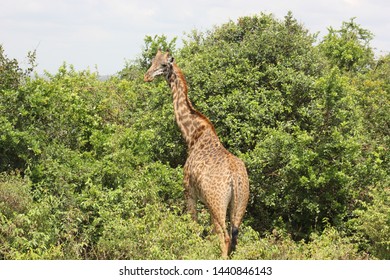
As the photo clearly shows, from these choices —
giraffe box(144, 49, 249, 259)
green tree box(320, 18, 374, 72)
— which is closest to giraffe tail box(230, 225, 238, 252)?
giraffe box(144, 49, 249, 259)

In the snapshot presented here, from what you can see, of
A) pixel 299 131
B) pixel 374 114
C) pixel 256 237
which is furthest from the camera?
pixel 374 114

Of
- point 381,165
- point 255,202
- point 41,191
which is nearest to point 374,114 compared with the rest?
point 381,165

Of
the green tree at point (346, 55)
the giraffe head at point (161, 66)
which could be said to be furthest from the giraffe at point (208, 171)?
the green tree at point (346, 55)

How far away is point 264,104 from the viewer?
1406 cm

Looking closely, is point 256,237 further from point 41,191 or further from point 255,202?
point 41,191

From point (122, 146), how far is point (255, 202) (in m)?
2.99

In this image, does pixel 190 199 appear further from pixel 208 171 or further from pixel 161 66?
pixel 161 66

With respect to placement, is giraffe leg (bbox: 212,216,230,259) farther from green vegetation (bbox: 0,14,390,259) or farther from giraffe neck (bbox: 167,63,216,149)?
giraffe neck (bbox: 167,63,216,149)

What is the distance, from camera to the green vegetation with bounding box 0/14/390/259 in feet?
35.0

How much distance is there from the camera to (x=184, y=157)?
14281 millimetres

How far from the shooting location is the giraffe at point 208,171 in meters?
10.4

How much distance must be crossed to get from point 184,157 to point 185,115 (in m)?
1.98

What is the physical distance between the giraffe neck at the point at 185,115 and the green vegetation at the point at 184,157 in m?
1.00

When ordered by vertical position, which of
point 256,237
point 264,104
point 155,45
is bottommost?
point 256,237
